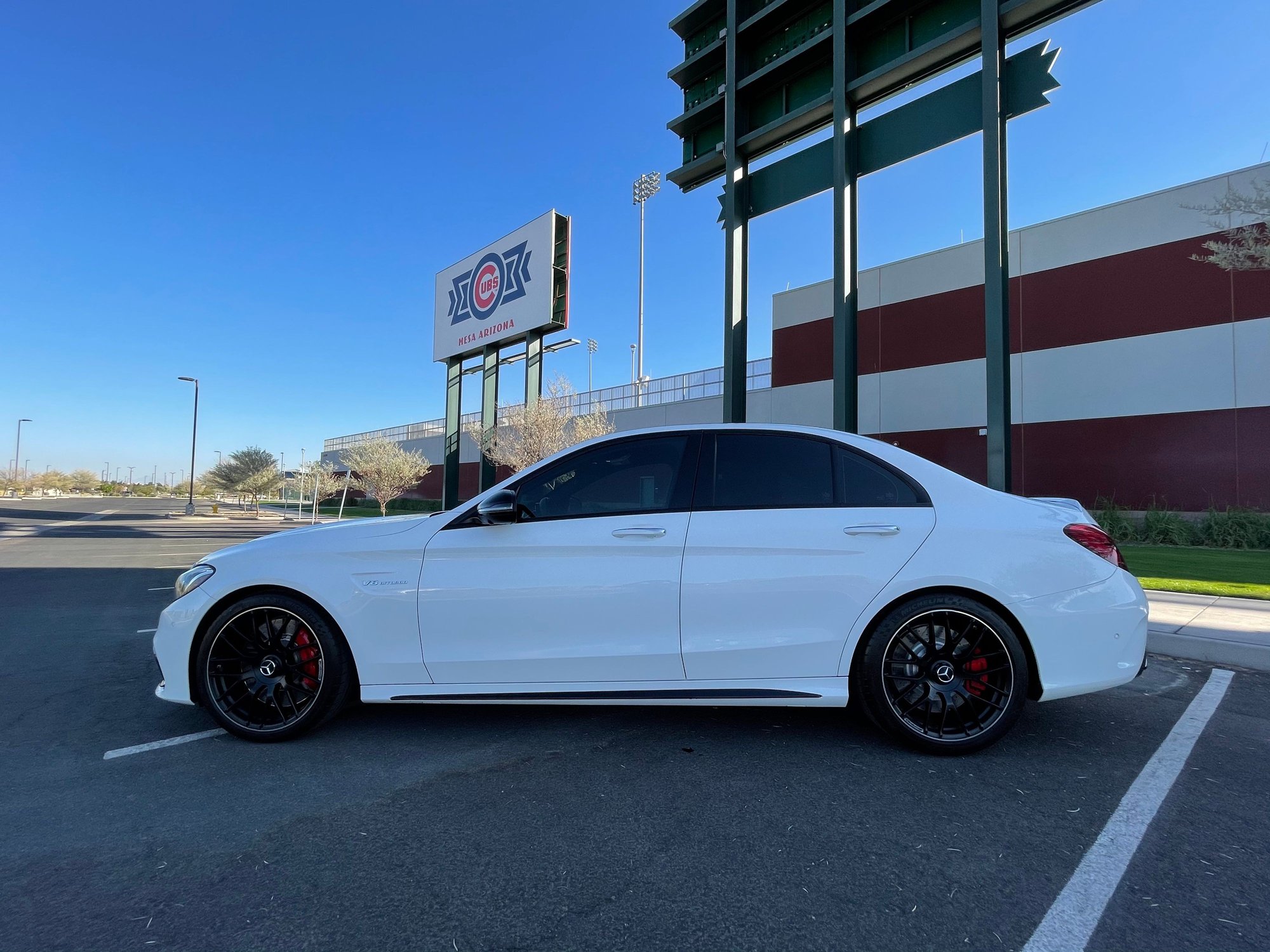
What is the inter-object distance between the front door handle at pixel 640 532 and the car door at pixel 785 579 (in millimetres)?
165

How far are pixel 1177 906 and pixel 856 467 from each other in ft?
6.74

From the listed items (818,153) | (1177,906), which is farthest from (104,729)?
(818,153)

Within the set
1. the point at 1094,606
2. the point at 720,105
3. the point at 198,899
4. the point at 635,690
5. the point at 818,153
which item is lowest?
the point at 198,899

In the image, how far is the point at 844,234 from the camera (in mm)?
10383

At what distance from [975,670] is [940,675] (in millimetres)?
172

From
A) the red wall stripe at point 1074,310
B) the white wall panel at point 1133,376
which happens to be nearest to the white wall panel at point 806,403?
the red wall stripe at point 1074,310

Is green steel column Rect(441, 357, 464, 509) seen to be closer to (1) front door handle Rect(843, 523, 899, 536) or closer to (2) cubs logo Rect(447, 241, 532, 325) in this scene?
(2) cubs logo Rect(447, 241, 532, 325)

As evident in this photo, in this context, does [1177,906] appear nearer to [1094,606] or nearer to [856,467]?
[1094,606]

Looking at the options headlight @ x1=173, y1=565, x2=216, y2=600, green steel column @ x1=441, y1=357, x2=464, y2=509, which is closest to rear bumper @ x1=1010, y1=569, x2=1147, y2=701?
headlight @ x1=173, y1=565, x2=216, y2=600

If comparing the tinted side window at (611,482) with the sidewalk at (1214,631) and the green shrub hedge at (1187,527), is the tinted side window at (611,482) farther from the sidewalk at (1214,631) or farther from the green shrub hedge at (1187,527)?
the green shrub hedge at (1187,527)

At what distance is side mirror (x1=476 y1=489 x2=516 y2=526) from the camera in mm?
3373

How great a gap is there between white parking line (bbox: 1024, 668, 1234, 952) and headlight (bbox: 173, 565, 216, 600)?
3779 millimetres

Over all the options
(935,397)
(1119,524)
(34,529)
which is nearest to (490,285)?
(935,397)

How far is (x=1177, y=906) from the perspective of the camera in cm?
209
